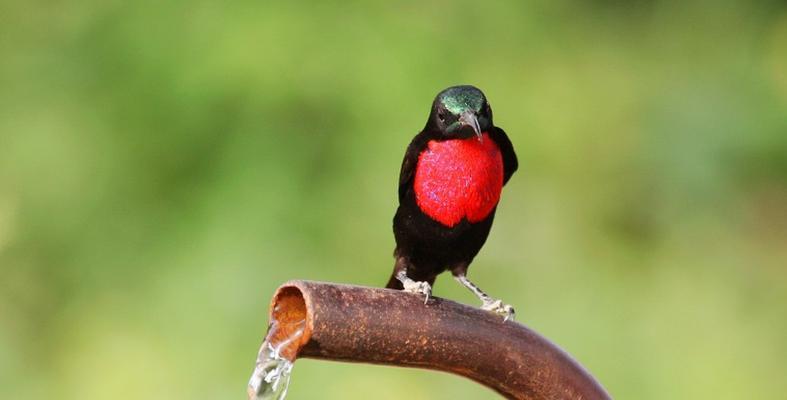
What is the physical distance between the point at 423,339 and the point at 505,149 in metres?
1.07

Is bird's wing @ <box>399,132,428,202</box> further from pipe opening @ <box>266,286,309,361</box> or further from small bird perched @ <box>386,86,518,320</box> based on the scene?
pipe opening @ <box>266,286,309,361</box>

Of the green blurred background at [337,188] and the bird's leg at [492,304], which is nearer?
the bird's leg at [492,304]

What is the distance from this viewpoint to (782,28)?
19.1ft

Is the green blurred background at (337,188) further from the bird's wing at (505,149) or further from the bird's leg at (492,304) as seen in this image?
the bird's wing at (505,149)

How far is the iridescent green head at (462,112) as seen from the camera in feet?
10.2

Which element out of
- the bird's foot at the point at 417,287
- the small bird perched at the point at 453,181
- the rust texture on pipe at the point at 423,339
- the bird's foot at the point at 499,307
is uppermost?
the small bird perched at the point at 453,181

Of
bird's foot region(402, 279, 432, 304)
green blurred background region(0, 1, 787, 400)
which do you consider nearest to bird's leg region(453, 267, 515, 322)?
bird's foot region(402, 279, 432, 304)

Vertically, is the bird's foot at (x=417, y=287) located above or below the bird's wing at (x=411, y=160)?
below

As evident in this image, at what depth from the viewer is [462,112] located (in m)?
3.11

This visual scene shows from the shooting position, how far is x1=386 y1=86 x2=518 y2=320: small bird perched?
Result: 3.12m

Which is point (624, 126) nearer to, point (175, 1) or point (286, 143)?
point (286, 143)

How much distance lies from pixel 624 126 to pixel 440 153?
2668 mm

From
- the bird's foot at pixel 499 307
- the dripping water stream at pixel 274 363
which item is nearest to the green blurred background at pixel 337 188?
the bird's foot at pixel 499 307

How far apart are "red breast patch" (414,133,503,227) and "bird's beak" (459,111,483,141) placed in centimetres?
6
